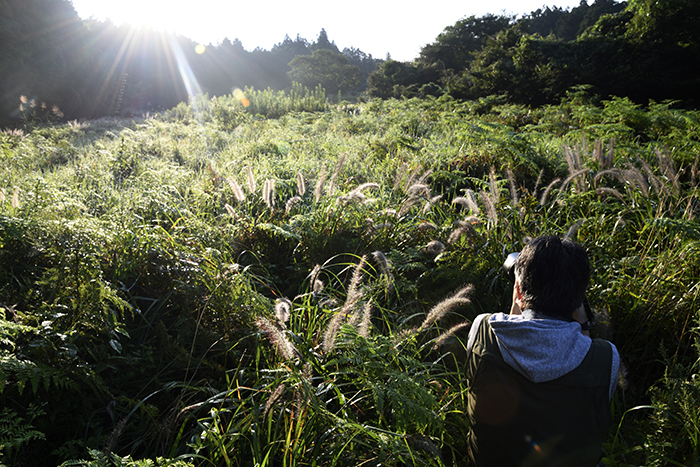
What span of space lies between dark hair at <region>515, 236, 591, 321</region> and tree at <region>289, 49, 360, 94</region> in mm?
33104

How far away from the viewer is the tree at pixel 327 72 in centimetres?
3231

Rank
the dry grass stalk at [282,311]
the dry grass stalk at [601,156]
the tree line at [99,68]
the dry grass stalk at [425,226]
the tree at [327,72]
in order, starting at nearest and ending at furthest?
1. the dry grass stalk at [282,311]
2. the dry grass stalk at [425,226]
3. the dry grass stalk at [601,156]
4. the tree line at [99,68]
5. the tree at [327,72]

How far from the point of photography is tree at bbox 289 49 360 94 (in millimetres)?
32312

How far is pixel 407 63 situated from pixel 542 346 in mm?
27387

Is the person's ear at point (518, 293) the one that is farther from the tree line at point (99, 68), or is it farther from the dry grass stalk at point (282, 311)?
the tree line at point (99, 68)

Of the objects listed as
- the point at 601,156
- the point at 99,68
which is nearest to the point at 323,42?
the point at 99,68

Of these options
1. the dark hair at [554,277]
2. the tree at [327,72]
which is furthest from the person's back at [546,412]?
the tree at [327,72]

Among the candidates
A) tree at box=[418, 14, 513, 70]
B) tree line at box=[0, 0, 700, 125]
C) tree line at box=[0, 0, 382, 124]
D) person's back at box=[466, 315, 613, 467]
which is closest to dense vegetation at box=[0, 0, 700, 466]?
person's back at box=[466, 315, 613, 467]

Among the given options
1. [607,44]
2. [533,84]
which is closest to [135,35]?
[533,84]

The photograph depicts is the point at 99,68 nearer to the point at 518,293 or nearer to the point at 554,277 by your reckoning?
the point at 518,293

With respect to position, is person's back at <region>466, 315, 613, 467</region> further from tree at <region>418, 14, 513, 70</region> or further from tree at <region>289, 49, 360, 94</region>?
tree at <region>289, 49, 360, 94</region>

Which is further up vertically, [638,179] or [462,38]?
[462,38]

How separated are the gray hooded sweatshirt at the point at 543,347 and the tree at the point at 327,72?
33.4 meters

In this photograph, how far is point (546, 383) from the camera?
1354 millimetres
